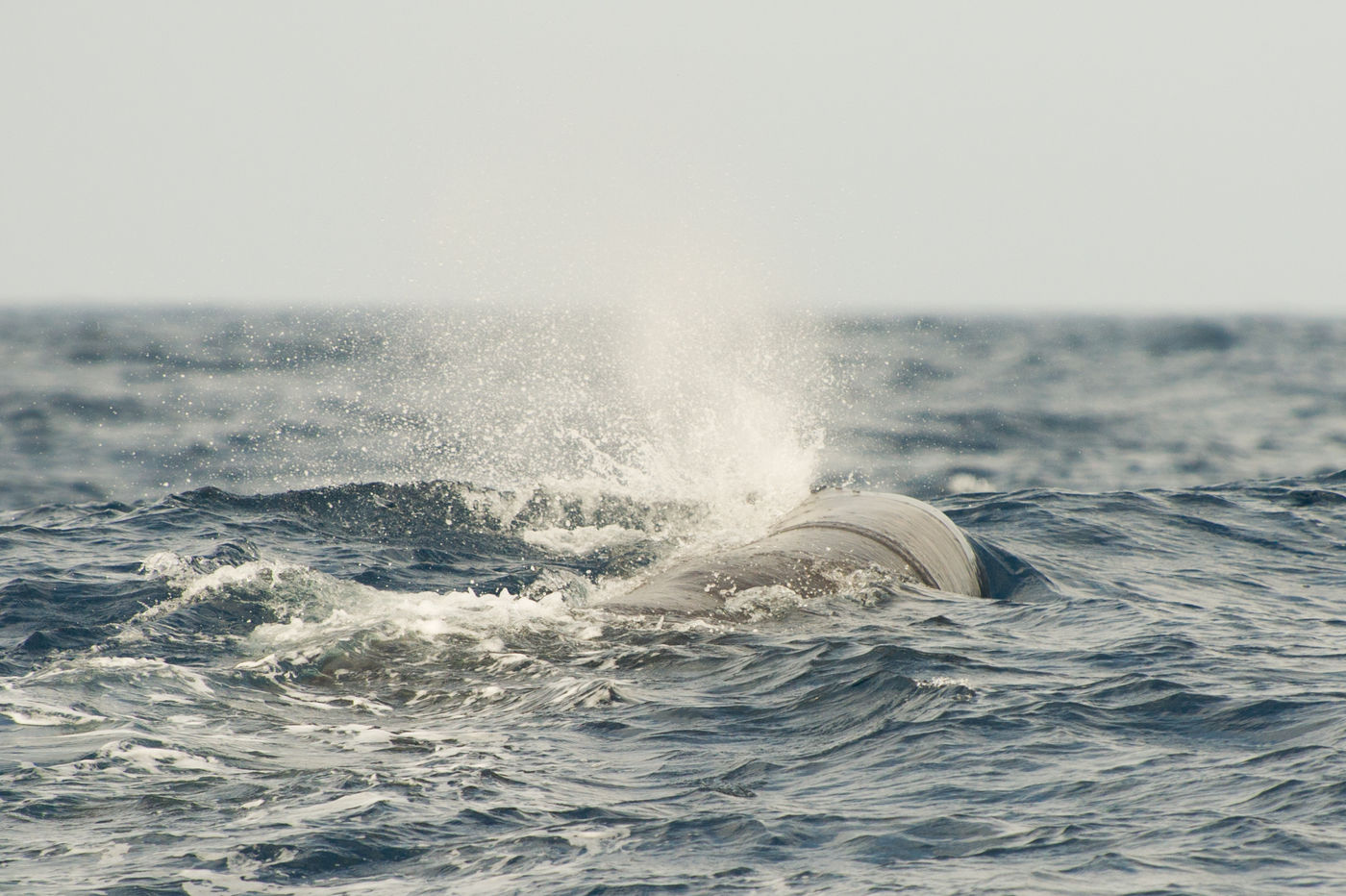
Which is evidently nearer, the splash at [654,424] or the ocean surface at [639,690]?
the ocean surface at [639,690]

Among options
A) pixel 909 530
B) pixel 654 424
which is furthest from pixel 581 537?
pixel 654 424

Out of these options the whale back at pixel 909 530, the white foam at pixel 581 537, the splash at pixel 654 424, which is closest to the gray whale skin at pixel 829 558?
the whale back at pixel 909 530

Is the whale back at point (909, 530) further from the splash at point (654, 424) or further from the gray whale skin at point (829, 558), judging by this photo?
the splash at point (654, 424)

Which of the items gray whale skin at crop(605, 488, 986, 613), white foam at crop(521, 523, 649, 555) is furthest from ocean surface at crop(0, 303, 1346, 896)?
gray whale skin at crop(605, 488, 986, 613)

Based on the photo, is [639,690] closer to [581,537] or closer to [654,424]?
[581,537]

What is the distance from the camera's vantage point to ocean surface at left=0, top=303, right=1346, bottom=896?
5.49 meters

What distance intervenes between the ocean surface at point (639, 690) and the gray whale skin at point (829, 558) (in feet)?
1.14

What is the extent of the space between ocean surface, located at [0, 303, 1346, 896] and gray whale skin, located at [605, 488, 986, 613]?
35 cm

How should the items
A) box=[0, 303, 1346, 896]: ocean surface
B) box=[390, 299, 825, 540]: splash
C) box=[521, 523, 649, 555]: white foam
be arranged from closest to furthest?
box=[0, 303, 1346, 896]: ocean surface → box=[521, 523, 649, 555]: white foam → box=[390, 299, 825, 540]: splash

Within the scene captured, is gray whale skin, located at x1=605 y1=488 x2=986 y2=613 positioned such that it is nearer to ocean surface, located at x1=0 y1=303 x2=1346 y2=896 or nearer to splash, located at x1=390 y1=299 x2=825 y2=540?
ocean surface, located at x1=0 y1=303 x2=1346 y2=896

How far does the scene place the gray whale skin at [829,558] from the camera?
10164 millimetres

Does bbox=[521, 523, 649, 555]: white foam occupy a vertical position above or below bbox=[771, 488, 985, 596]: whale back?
below

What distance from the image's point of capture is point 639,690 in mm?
7926

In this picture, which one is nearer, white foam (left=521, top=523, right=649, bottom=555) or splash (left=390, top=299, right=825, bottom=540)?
white foam (left=521, top=523, right=649, bottom=555)
